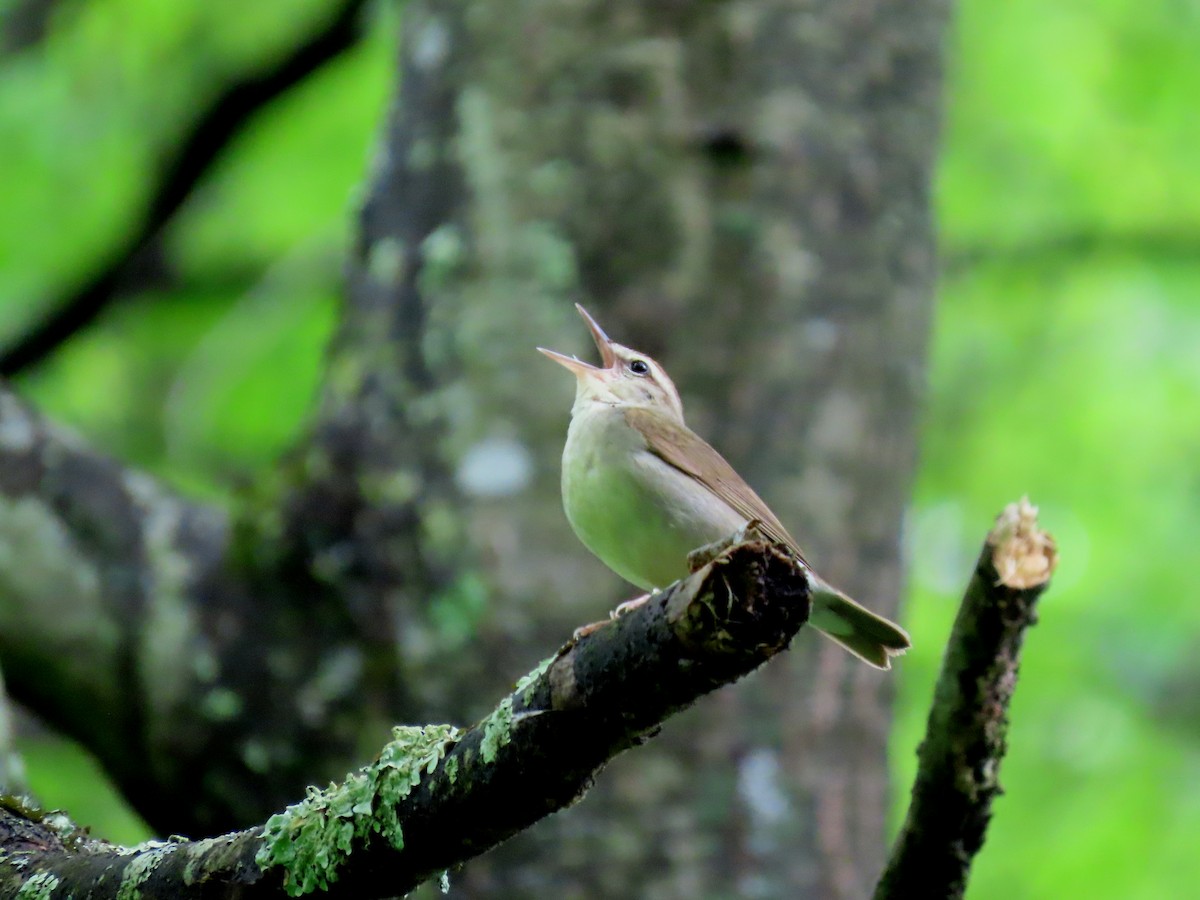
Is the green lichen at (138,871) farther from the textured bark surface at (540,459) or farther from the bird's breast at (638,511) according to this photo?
the textured bark surface at (540,459)

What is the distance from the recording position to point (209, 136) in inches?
302

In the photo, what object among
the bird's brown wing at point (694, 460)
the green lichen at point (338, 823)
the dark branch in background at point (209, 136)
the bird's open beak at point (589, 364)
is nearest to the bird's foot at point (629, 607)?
the green lichen at point (338, 823)

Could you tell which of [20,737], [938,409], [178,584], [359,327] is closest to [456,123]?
[359,327]

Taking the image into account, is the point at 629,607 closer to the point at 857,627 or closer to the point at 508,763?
the point at 508,763

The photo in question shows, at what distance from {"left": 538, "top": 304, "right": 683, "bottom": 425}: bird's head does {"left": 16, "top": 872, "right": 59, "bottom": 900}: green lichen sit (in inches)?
92.5

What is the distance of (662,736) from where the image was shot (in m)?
Answer: 4.63

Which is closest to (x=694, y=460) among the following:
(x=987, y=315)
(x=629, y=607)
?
(x=629, y=607)

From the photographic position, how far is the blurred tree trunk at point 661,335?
461 cm

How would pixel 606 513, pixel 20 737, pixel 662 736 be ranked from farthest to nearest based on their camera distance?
pixel 20 737 < pixel 662 736 < pixel 606 513

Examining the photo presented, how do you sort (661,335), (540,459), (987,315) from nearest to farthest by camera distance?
(540,459) → (661,335) → (987,315)

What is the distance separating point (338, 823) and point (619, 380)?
2558mm

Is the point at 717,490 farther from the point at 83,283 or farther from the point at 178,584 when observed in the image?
the point at 83,283

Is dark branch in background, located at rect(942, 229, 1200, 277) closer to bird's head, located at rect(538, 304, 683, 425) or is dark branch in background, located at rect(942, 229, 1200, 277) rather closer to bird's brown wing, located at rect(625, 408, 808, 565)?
bird's head, located at rect(538, 304, 683, 425)

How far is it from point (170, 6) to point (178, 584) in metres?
4.45
